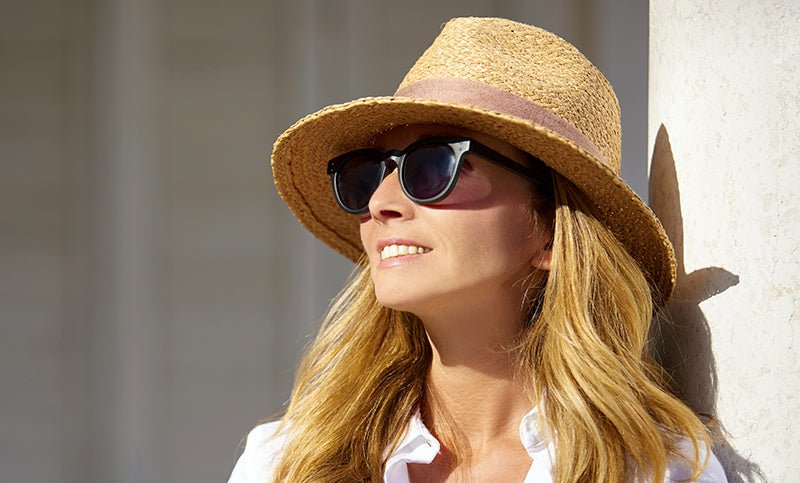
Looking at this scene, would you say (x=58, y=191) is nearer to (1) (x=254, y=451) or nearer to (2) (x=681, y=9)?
(1) (x=254, y=451)

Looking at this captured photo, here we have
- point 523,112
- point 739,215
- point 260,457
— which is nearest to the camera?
point 739,215

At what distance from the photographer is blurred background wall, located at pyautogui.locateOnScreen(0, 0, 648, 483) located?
4.33m

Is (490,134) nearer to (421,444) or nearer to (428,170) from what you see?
(428,170)

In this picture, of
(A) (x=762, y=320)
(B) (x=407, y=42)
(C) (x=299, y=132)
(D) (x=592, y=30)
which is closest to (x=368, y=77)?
(B) (x=407, y=42)

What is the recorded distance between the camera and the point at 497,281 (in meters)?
1.93

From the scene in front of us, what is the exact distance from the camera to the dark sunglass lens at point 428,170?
184 centimetres

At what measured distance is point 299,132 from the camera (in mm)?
2057

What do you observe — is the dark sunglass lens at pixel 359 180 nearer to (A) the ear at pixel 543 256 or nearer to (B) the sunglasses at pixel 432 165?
(B) the sunglasses at pixel 432 165

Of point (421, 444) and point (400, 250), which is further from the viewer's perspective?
point (421, 444)

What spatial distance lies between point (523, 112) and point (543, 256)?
0.32 m

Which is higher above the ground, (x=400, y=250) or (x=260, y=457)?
(x=400, y=250)

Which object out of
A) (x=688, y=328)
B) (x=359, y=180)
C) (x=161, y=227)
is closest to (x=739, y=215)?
(x=688, y=328)

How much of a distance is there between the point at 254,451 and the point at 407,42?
2.60m

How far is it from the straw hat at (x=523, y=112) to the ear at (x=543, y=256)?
0.12 metres
